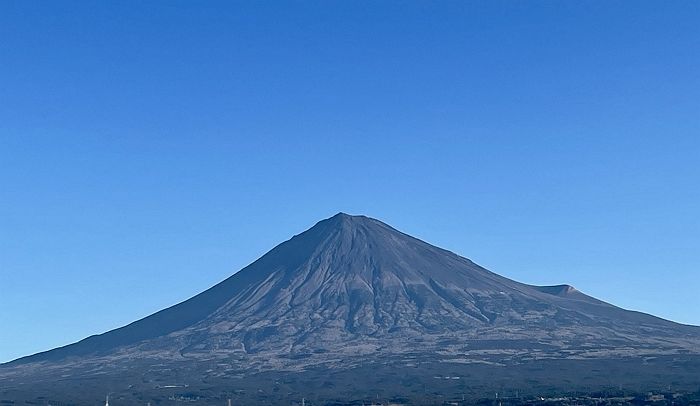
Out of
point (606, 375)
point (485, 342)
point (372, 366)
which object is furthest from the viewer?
point (485, 342)

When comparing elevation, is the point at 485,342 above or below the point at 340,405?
above

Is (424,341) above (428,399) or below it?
above

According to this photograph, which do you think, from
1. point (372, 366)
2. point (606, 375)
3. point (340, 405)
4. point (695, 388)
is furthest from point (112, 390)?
point (695, 388)

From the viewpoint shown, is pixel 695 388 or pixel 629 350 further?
pixel 629 350

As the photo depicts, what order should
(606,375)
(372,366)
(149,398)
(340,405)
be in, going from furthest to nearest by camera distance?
(372,366)
(606,375)
(149,398)
(340,405)

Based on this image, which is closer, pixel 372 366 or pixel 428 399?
pixel 428 399

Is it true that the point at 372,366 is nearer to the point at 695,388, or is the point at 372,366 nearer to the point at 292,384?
the point at 292,384

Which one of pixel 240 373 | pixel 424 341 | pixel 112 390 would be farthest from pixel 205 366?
pixel 424 341

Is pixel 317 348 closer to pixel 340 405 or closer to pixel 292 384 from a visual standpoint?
pixel 292 384

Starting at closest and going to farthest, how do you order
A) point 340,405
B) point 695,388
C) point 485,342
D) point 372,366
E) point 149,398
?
point 340,405, point 695,388, point 149,398, point 372,366, point 485,342
